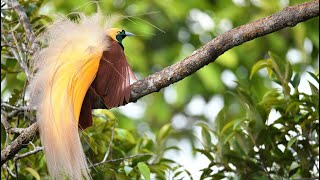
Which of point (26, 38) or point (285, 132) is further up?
point (26, 38)

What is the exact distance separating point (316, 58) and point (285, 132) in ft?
7.24

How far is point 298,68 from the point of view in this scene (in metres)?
4.24

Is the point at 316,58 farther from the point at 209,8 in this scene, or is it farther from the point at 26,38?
the point at 26,38

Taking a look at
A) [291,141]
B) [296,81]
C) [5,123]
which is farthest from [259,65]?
[5,123]

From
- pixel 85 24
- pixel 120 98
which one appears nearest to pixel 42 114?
pixel 120 98

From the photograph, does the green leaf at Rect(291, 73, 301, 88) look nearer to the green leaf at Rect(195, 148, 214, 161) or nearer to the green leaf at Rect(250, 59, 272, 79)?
the green leaf at Rect(250, 59, 272, 79)

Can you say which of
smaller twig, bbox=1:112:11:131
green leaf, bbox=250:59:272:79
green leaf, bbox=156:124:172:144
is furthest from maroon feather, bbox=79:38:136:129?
green leaf, bbox=156:124:172:144

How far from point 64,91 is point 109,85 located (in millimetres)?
95

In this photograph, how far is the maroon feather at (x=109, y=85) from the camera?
1772 millimetres

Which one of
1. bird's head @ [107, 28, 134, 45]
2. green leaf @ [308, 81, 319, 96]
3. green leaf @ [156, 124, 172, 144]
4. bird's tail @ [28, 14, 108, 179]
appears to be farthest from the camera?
green leaf @ [156, 124, 172, 144]

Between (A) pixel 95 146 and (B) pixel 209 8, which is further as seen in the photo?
(B) pixel 209 8

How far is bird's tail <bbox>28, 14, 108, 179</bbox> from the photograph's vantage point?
1.74 metres

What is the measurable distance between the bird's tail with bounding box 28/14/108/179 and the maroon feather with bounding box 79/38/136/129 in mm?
18

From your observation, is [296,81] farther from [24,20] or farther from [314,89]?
[24,20]
